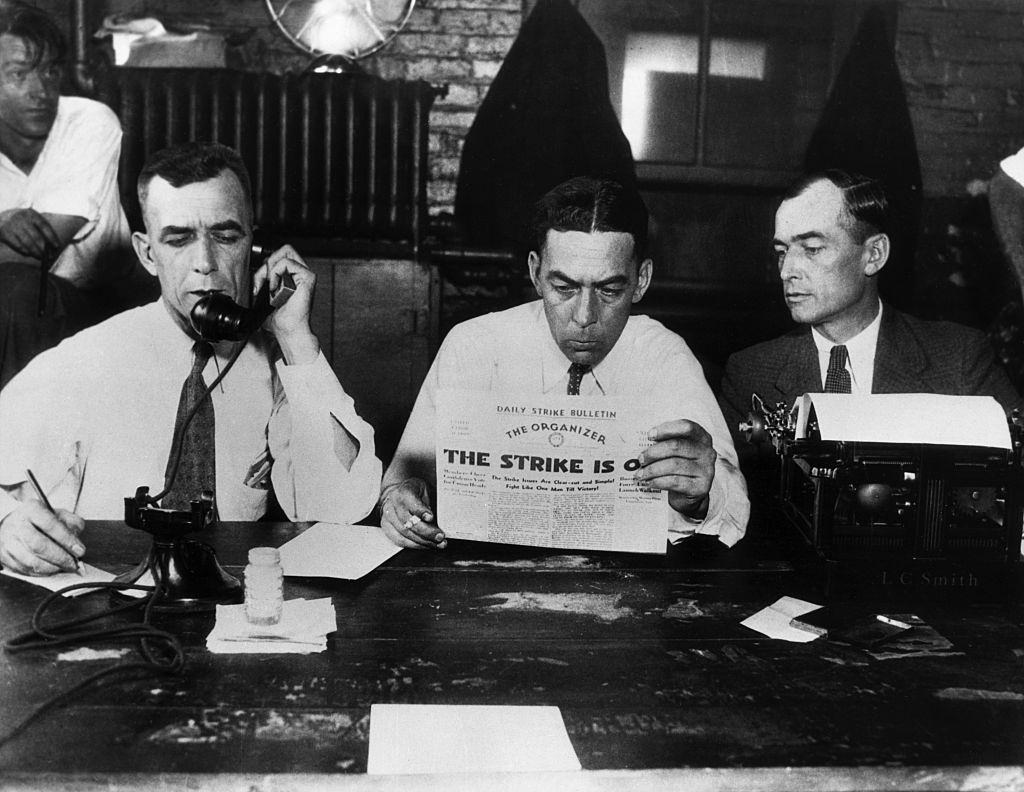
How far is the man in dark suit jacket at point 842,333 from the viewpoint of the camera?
2.47 metres

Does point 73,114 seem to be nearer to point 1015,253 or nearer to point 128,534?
point 128,534

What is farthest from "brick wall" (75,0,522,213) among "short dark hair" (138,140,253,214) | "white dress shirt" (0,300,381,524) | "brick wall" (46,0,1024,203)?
"white dress shirt" (0,300,381,524)

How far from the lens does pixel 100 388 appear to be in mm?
2355

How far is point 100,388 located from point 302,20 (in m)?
1.04

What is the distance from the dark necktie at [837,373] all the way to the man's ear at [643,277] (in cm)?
53

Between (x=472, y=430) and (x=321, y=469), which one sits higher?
(x=472, y=430)

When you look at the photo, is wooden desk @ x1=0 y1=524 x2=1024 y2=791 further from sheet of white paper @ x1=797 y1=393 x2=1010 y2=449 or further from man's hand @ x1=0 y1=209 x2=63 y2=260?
man's hand @ x1=0 y1=209 x2=63 y2=260

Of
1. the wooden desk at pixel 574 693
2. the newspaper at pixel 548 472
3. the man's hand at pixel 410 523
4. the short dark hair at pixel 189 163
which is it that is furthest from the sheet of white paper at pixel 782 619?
the short dark hair at pixel 189 163

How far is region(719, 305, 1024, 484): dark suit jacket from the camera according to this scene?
249cm

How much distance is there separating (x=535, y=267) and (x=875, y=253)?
893 mm

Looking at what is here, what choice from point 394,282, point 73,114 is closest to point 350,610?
point 394,282

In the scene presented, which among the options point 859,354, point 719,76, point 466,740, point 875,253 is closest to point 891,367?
point 859,354

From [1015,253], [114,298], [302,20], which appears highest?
[302,20]

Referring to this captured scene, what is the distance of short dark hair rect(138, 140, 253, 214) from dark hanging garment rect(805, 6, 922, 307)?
1.49 meters
